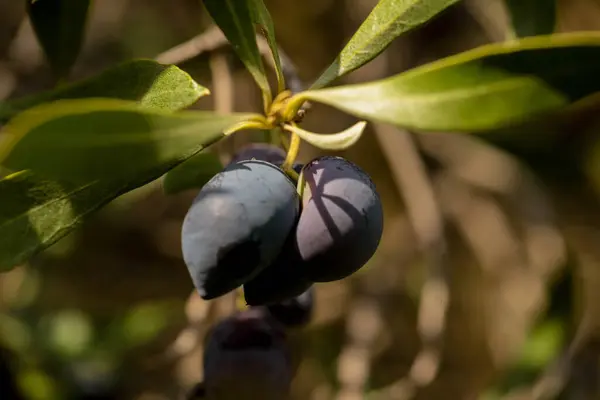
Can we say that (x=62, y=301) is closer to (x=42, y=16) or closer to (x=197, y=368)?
(x=197, y=368)

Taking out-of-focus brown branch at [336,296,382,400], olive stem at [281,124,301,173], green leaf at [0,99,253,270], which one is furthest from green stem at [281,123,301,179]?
out-of-focus brown branch at [336,296,382,400]

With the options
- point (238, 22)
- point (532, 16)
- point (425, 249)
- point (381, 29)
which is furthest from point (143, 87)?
point (425, 249)

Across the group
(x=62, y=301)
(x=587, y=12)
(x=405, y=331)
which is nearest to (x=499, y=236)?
(x=405, y=331)

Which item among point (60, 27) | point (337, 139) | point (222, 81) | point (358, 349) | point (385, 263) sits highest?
point (60, 27)

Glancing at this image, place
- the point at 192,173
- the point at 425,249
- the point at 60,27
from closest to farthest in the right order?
the point at 192,173
the point at 60,27
the point at 425,249

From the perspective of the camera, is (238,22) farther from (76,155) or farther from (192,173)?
(76,155)

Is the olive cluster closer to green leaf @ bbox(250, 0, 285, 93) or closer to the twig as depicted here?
green leaf @ bbox(250, 0, 285, 93)
